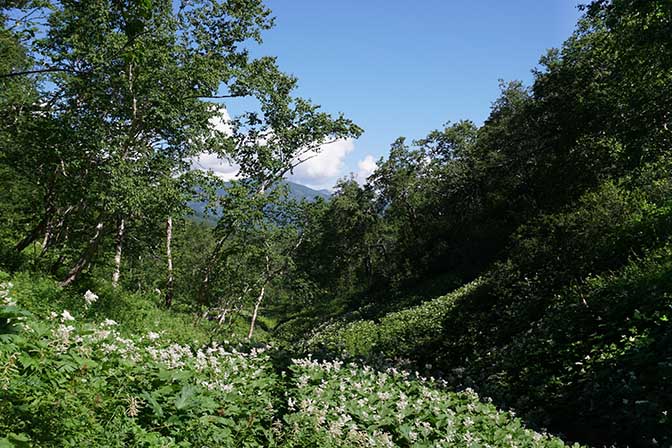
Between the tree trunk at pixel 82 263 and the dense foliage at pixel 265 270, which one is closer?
the dense foliage at pixel 265 270

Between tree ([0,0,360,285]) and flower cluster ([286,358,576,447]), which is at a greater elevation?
tree ([0,0,360,285])

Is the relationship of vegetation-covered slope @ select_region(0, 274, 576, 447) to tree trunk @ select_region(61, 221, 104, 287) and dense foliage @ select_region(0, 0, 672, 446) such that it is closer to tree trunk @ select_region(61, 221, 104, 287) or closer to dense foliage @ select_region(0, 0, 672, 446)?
dense foliage @ select_region(0, 0, 672, 446)

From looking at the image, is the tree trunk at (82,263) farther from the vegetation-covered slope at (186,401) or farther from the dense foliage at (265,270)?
the vegetation-covered slope at (186,401)

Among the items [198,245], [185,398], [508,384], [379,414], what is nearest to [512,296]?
[508,384]

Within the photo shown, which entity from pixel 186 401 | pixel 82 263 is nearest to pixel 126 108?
pixel 82 263

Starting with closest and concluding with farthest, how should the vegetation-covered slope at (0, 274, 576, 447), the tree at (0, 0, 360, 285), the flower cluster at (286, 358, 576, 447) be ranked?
the vegetation-covered slope at (0, 274, 576, 447)
the flower cluster at (286, 358, 576, 447)
the tree at (0, 0, 360, 285)

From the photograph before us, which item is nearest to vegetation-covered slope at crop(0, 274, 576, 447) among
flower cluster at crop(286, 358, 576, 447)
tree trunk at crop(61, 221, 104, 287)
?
flower cluster at crop(286, 358, 576, 447)

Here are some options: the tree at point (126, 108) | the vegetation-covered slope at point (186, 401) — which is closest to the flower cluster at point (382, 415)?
the vegetation-covered slope at point (186, 401)

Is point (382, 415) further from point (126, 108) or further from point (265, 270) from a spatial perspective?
point (265, 270)

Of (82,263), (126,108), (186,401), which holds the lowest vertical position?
(82,263)

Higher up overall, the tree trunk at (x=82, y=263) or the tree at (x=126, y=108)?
the tree at (x=126, y=108)

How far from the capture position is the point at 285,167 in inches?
775

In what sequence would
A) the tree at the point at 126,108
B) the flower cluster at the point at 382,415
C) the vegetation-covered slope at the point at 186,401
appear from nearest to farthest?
the vegetation-covered slope at the point at 186,401 < the flower cluster at the point at 382,415 < the tree at the point at 126,108

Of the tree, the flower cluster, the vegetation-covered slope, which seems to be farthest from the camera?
the tree
